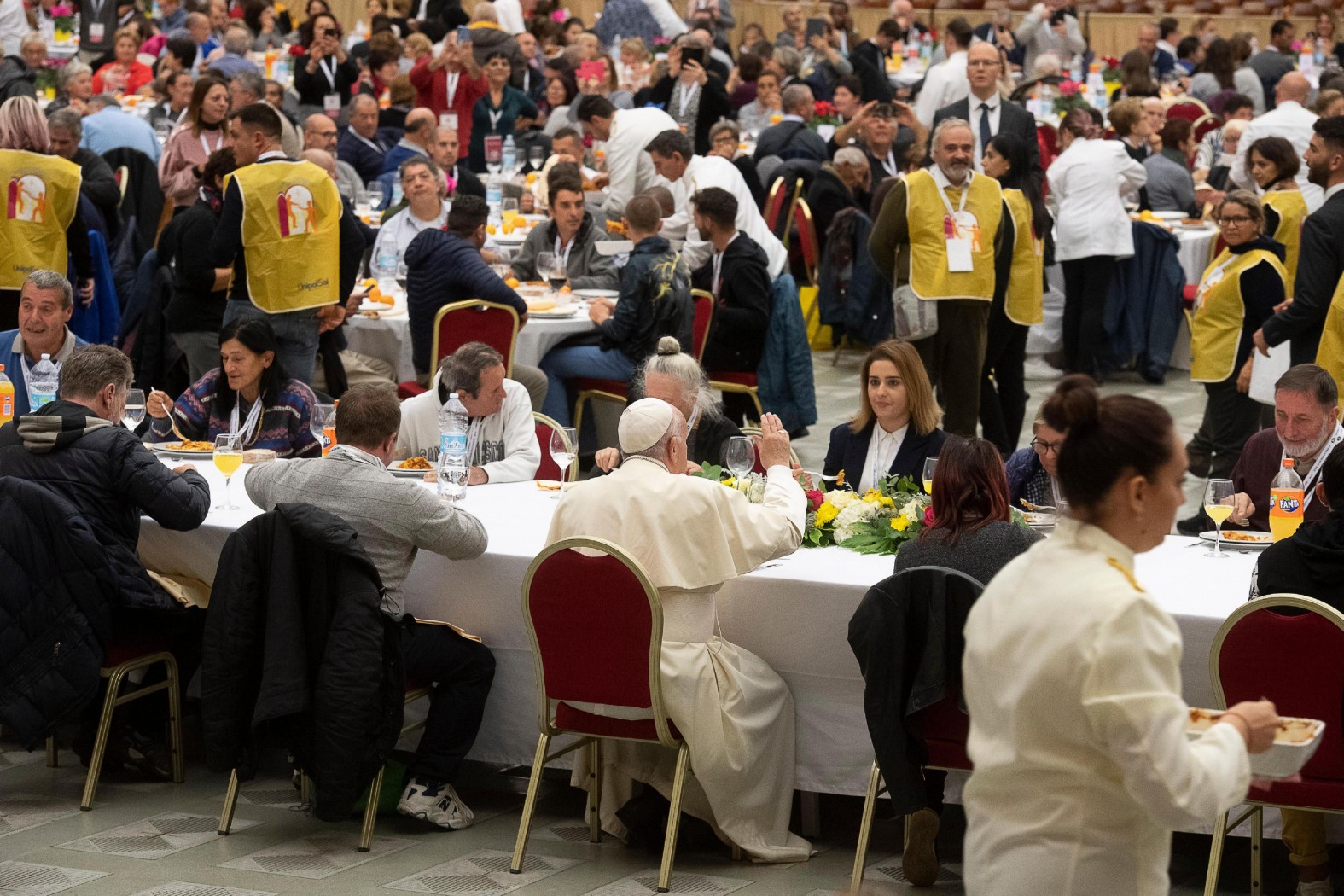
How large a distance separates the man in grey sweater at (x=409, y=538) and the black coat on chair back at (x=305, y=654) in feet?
0.49

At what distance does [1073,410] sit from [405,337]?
5.62m

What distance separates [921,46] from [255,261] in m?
12.1

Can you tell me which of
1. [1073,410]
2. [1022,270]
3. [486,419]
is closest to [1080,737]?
[1073,410]

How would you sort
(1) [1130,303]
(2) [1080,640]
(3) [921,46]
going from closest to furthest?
(2) [1080,640] < (1) [1130,303] < (3) [921,46]

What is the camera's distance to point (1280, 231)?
799 cm

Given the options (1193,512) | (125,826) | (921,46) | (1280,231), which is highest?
(921,46)

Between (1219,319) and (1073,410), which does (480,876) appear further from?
(1219,319)

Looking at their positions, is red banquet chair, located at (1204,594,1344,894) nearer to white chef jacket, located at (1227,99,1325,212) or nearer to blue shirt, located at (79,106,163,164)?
white chef jacket, located at (1227,99,1325,212)

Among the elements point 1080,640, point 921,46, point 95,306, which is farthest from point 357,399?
point 921,46

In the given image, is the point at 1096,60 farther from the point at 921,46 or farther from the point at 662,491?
the point at 662,491

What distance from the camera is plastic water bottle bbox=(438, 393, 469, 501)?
4906 mm

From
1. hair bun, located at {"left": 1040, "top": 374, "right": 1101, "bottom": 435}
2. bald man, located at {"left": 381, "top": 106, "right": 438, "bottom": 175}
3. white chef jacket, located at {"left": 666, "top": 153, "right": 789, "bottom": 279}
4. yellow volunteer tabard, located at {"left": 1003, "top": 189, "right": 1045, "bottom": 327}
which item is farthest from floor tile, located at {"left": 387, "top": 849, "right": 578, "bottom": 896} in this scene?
bald man, located at {"left": 381, "top": 106, "right": 438, "bottom": 175}

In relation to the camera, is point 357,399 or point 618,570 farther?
point 357,399

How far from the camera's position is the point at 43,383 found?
5.57 m
